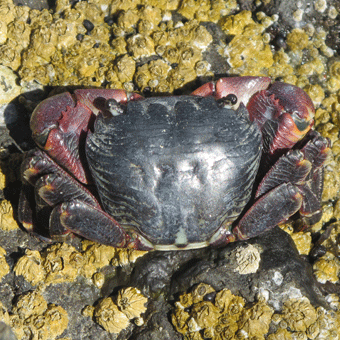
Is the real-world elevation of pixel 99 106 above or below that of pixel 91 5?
below

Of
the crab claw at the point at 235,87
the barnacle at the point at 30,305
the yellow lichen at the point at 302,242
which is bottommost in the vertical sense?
the yellow lichen at the point at 302,242

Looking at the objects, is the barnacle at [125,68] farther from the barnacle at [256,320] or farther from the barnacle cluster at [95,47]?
the barnacle at [256,320]

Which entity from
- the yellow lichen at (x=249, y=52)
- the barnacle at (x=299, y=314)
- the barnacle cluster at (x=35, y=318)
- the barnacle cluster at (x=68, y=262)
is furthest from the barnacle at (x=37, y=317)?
the yellow lichen at (x=249, y=52)

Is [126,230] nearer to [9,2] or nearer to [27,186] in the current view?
[27,186]

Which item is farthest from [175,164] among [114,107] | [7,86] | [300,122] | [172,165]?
[7,86]

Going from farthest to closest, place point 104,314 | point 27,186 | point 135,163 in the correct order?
1. point 27,186
2. point 104,314
3. point 135,163

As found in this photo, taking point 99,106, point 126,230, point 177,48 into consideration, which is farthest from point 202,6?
point 126,230

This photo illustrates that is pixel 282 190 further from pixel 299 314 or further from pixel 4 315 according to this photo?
pixel 4 315
